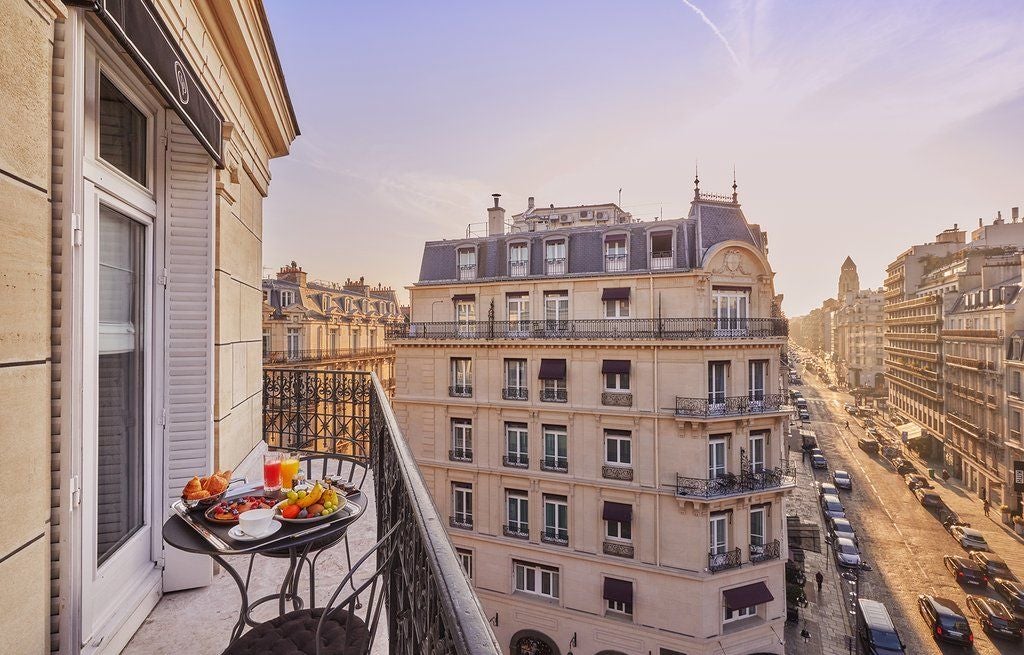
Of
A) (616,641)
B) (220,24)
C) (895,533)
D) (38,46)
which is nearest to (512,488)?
(616,641)

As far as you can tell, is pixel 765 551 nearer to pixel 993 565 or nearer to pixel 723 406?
pixel 723 406

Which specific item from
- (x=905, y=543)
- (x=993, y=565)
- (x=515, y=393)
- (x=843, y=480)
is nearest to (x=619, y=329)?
(x=515, y=393)

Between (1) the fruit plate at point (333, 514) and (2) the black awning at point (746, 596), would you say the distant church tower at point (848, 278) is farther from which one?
(1) the fruit plate at point (333, 514)

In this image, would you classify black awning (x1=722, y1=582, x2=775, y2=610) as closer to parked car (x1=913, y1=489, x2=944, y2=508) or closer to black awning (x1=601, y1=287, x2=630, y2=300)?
black awning (x1=601, y1=287, x2=630, y2=300)

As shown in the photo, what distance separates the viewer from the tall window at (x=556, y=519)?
15617 mm

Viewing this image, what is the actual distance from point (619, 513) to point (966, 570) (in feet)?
57.5

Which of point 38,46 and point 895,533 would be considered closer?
point 38,46

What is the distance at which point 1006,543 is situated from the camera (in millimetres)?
23734

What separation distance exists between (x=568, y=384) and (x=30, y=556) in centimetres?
1444

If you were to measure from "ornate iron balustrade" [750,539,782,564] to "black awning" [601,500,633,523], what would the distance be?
157 inches

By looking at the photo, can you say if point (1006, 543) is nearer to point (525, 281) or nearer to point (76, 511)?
point (525, 281)

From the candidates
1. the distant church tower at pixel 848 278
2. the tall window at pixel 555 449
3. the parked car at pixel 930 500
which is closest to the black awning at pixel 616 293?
the tall window at pixel 555 449

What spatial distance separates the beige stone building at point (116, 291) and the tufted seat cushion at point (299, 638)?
0.73 meters

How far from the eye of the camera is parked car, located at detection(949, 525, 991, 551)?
73.3 feet
